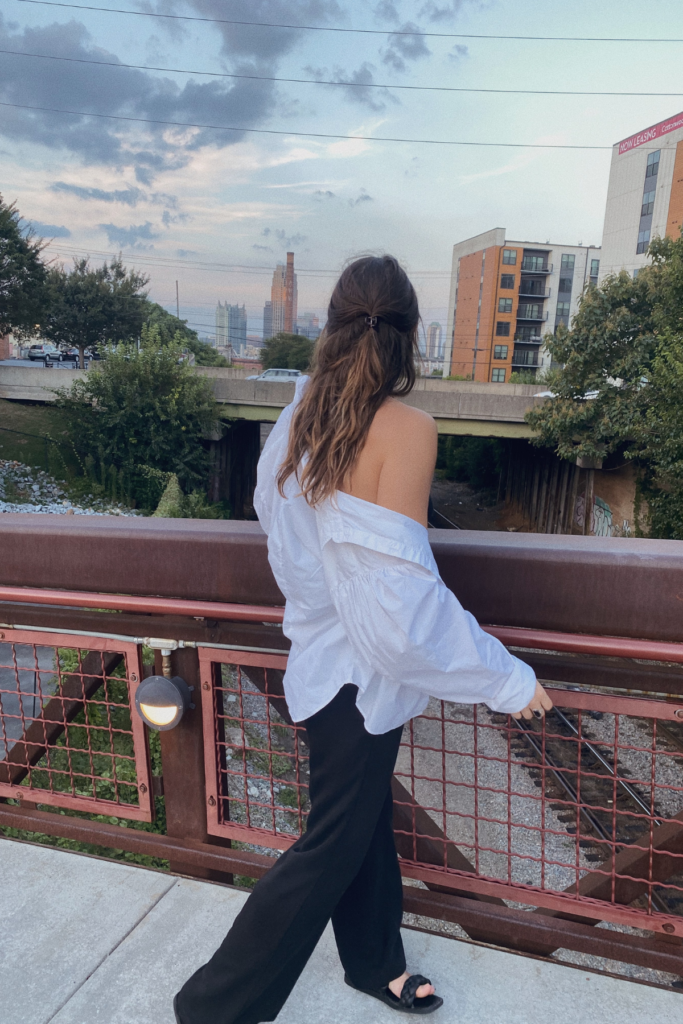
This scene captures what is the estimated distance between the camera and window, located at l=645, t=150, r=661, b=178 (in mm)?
41906

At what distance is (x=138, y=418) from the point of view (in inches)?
893

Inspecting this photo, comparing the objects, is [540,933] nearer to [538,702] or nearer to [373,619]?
[538,702]

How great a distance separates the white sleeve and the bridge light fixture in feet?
2.51

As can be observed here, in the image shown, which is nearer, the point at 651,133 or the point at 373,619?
the point at 373,619

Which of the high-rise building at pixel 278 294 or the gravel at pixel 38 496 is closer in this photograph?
the gravel at pixel 38 496

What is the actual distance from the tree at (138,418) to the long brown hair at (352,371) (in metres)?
21.4

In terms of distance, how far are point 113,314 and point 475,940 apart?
42.7 m

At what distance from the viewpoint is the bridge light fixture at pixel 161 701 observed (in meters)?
1.90

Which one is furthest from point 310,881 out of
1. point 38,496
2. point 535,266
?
point 535,266

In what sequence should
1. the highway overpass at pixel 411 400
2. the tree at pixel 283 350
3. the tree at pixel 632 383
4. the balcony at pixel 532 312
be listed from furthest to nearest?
1. the tree at pixel 283 350
2. the balcony at pixel 532 312
3. the highway overpass at pixel 411 400
4. the tree at pixel 632 383

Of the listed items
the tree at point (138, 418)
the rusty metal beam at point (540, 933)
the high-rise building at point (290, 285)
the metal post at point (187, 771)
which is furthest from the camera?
the high-rise building at point (290, 285)

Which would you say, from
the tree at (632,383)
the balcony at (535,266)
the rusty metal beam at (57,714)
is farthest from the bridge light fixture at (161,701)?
the balcony at (535,266)

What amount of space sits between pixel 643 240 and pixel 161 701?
160 feet

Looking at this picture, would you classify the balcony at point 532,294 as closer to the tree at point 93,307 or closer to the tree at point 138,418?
the tree at point 93,307
